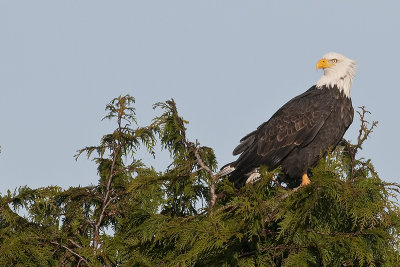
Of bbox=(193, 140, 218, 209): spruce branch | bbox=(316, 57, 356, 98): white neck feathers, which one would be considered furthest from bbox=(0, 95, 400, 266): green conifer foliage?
bbox=(316, 57, 356, 98): white neck feathers

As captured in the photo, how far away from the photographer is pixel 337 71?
31.7 ft

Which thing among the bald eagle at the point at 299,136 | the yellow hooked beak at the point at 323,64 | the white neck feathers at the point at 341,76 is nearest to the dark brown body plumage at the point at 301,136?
the bald eagle at the point at 299,136

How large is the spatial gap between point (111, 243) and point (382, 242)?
8.61ft

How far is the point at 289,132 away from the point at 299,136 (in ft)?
0.49

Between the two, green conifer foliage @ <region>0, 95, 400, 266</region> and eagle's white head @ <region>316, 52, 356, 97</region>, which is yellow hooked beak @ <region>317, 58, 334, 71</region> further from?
green conifer foliage @ <region>0, 95, 400, 266</region>

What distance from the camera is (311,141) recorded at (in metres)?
8.91

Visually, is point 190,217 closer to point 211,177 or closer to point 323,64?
point 211,177

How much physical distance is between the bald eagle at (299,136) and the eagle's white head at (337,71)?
0.20 meters

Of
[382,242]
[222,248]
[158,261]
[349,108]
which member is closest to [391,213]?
[382,242]

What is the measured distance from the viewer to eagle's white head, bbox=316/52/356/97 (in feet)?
31.0

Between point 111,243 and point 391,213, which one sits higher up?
point 111,243

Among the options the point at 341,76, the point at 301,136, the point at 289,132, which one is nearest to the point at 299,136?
the point at 301,136

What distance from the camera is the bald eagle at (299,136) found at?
28.9 feet

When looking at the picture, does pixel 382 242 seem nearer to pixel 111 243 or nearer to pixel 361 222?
pixel 361 222
